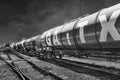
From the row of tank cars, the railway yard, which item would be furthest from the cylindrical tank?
the railway yard

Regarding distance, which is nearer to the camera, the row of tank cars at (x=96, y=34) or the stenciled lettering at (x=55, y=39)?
the row of tank cars at (x=96, y=34)

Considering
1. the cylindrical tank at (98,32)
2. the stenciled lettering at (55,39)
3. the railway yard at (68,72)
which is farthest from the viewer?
the stenciled lettering at (55,39)

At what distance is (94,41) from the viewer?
36.9 ft

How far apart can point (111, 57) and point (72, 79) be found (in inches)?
109

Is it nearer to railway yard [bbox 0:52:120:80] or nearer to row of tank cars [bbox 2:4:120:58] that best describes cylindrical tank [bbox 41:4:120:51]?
row of tank cars [bbox 2:4:120:58]

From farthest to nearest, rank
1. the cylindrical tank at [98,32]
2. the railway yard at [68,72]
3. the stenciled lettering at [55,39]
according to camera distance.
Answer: the stenciled lettering at [55,39] < the railway yard at [68,72] < the cylindrical tank at [98,32]

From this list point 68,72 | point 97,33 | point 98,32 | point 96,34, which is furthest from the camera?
point 68,72

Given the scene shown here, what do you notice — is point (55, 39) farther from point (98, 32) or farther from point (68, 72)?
point (98, 32)

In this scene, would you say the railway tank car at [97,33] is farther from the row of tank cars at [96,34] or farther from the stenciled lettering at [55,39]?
the stenciled lettering at [55,39]

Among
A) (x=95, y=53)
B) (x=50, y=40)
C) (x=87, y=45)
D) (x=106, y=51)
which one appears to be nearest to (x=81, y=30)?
(x=87, y=45)

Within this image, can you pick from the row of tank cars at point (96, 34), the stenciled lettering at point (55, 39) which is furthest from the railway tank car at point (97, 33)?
the stenciled lettering at point (55, 39)

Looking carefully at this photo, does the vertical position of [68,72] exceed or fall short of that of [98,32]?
it falls short

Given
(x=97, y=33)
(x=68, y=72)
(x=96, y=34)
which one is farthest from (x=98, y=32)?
(x=68, y=72)

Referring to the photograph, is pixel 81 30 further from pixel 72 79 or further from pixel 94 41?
pixel 72 79
